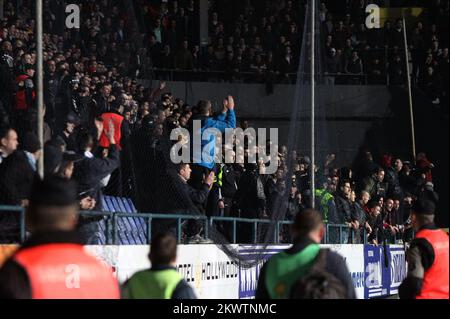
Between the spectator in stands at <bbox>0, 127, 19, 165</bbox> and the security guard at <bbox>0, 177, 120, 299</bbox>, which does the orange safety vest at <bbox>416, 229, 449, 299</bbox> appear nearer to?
the spectator in stands at <bbox>0, 127, 19, 165</bbox>

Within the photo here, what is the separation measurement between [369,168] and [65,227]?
737 inches

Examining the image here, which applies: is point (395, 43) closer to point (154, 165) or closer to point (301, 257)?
point (154, 165)

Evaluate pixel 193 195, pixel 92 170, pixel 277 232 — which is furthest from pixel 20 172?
pixel 277 232

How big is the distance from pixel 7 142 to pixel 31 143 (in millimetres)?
223

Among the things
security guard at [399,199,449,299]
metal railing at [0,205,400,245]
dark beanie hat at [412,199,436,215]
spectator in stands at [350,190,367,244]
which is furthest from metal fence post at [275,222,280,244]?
security guard at [399,199,449,299]

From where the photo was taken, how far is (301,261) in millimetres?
7164

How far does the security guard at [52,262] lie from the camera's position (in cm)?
493

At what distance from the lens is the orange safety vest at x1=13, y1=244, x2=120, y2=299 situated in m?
4.98

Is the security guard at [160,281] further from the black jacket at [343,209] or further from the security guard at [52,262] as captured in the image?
the black jacket at [343,209]

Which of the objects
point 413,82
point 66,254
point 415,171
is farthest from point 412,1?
point 66,254

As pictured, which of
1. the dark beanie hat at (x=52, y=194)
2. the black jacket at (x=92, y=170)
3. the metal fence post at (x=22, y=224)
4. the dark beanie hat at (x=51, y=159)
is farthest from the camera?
the black jacket at (x=92, y=170)

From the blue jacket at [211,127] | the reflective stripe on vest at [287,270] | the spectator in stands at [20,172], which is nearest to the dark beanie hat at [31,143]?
the spectator in stands at [20,172]

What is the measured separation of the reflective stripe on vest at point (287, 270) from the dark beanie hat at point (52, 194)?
2246 millimetres

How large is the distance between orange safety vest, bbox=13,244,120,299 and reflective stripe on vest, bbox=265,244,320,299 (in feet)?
6.91
